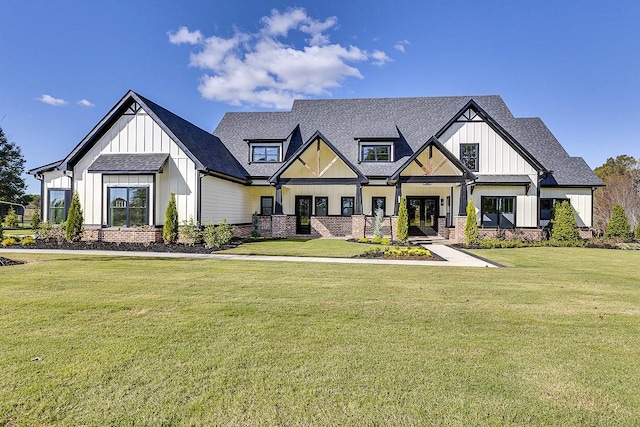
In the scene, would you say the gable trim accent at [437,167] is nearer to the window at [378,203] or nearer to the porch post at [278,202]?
the window at [378,203]

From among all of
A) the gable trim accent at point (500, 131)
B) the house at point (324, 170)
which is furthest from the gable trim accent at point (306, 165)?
the gable trim accent at point (500, 131)

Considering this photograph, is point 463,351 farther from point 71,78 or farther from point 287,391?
point 71,78

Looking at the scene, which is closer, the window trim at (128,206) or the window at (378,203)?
the window trim at (128,206)

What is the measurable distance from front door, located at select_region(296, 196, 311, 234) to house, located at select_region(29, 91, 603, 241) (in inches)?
2.6

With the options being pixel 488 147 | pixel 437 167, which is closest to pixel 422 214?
pixel 437 167

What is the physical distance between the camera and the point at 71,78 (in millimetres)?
20469

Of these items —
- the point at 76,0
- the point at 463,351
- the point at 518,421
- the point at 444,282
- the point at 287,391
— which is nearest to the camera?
the point at 518,421

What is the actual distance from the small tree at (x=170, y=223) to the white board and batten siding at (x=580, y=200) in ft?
67.2

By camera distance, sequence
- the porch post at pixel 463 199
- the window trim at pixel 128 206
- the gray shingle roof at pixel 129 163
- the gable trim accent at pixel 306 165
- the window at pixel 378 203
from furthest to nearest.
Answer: the window at pixel 378 203 < the gable trim accent at pixel 306 165 < the porch post at pixel 463 199 < the window trim at pixel 128 206 < the gray shingle roof at pixel 129 163

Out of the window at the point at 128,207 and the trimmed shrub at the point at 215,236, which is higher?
the window at the point at 128,207

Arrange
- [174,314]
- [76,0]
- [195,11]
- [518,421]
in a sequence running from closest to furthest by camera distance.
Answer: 1. [518,421]
2. [174,314]
3. [76,0]
4. [195,11]

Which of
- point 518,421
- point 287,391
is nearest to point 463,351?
point 518,421

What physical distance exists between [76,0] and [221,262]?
12584 mm

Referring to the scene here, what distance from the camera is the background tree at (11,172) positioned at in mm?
40219
